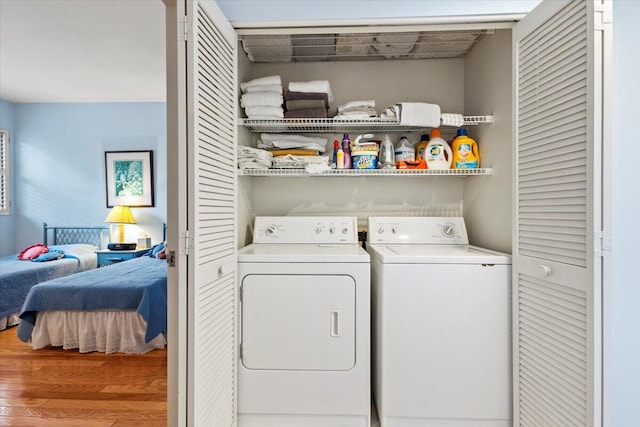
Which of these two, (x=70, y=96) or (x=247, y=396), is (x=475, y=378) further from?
(x=70, y=96)

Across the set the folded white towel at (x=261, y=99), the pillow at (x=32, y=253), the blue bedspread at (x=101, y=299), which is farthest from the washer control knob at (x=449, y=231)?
the pillow at (x=32, y=253)

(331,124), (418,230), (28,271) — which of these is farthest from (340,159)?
(28,271)

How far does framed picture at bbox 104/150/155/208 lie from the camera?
4.88m

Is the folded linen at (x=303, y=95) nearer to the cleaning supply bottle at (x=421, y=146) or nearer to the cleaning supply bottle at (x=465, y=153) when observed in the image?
the cleaning supply bottle at (x=421, y=146)

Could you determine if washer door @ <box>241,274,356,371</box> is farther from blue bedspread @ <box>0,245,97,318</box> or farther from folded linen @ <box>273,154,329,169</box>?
blue bedspread @ <box>0,245,97,318</box>

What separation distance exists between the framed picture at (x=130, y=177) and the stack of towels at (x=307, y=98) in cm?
349

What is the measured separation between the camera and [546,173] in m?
1.43

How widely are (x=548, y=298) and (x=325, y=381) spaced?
1.02 m

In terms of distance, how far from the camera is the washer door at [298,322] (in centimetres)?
169

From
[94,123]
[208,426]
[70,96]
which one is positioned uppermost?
[70,96]

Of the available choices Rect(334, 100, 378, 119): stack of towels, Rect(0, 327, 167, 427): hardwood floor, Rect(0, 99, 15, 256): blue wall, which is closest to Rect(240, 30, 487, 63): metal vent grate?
Rect(334, 100, 378, 119): stack of towels

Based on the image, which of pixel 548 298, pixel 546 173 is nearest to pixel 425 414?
pixel 548 298

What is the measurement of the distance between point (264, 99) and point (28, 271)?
3.33 metres

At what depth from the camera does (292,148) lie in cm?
221
